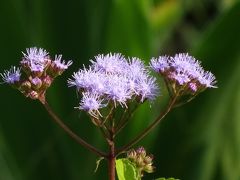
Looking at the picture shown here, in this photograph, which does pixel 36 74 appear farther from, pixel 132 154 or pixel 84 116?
pixel 84 116

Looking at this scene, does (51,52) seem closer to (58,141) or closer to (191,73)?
(58,141)

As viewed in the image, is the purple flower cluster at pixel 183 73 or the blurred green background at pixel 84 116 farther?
the blurred green background at pixel 84 116

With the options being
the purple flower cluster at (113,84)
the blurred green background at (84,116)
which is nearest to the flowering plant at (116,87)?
the purple flower cluster at (113,84)

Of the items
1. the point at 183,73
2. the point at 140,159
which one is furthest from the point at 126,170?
the point at 183,73

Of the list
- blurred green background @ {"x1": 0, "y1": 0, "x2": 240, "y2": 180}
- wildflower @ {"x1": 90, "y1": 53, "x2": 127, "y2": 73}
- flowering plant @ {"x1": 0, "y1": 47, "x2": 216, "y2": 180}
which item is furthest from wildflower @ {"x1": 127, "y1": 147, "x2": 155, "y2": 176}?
blurred green background @ {"x1": 0, "y1": 0, "x2": 240, "y2": 180}

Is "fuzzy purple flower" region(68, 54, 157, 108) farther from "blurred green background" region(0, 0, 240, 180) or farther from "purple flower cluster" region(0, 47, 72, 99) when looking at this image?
"blurred green background" region(0, 0, 240, 180)

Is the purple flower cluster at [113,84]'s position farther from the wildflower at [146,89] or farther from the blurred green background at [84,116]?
the blurred green background at [84,116]

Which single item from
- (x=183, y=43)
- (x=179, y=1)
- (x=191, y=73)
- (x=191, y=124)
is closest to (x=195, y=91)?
(x=191, y=73)
